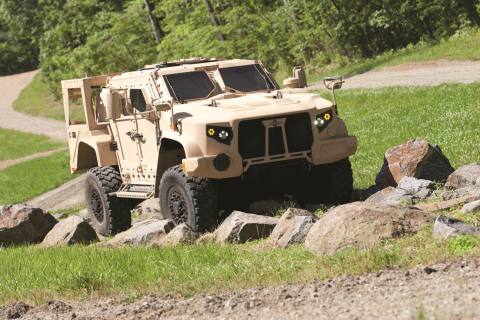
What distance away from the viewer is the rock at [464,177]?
8953mm

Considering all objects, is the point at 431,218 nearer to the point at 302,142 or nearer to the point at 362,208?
the point at 362,208

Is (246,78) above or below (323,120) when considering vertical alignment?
above

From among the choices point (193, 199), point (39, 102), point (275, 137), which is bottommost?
point (193, 199)

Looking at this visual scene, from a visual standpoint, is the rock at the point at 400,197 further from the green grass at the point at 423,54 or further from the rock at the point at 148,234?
the green grass at the point at 423,54

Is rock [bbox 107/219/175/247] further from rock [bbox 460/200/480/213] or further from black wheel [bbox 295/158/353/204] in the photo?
rock [bbox 460/200/480/213]

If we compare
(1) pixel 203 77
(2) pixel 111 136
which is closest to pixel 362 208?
(1) pixel 203 77

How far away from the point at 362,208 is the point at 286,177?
3125 mm

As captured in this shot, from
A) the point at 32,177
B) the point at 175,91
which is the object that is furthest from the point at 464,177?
the point at 32,177

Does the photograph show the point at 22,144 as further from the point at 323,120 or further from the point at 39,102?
the point at 323,120

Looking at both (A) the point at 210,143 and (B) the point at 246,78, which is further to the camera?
(B) the point at 246,78

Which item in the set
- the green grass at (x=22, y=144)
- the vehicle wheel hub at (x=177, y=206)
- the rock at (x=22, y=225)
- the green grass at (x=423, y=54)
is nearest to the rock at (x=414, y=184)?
the vehicle wheel hub at (x=177, y=206)

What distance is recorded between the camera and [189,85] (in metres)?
9.88

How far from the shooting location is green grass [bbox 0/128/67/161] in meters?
39.4

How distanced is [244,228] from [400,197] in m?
2.21
